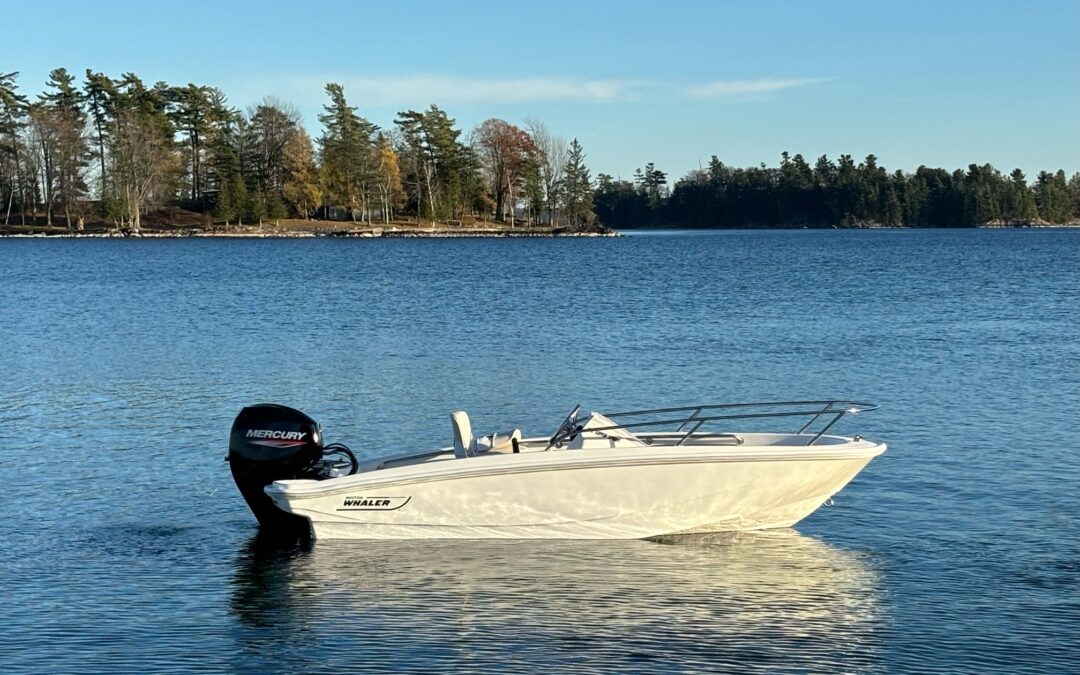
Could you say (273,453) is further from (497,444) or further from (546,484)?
(546,484)

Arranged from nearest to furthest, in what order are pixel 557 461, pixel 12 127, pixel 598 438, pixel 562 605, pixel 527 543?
1. pixel 562 605
2. pixel 557 461
3. pixel 598 438
4. pixel 527 543
5. pixel 12 127

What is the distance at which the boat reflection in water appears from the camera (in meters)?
8.88

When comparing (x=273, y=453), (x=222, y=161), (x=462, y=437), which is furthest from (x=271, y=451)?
(x=222, y=161)

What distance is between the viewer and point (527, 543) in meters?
11.7

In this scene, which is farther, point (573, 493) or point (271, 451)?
point (271, 451)

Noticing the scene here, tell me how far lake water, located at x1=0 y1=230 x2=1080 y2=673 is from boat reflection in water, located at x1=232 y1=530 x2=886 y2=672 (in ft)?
0.11

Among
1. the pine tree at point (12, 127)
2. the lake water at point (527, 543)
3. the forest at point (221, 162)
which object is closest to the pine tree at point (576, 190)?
the forest at point (221, 162)

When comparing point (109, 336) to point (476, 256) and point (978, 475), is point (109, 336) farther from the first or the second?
point (476, 256)

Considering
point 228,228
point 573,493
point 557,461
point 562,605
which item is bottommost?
point 562,605

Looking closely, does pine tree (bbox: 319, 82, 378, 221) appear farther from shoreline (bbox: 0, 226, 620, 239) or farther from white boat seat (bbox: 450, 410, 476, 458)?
white boat seat (bbox: 450, 410, 476, 458)

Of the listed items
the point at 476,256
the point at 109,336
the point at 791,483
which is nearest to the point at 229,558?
the point at 791,483

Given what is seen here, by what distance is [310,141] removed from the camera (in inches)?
5167

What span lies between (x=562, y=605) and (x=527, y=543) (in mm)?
1798

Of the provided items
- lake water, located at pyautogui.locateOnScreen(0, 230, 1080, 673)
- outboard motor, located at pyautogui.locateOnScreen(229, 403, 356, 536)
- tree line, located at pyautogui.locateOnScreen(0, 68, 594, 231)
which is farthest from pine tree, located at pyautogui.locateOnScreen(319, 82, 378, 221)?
outboard motor, located at pyautogui.locateOnScreen(229, 403, 356, 536)
